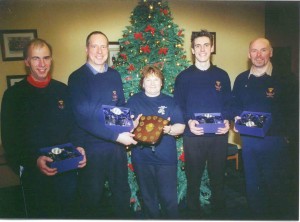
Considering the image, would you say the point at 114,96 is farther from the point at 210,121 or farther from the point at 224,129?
the point at 224,129

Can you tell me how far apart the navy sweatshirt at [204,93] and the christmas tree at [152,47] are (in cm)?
18

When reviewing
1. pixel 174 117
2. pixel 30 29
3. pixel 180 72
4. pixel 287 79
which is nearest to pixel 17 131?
pixel 30 29

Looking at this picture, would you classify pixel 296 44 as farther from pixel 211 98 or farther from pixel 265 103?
pixel 211 98

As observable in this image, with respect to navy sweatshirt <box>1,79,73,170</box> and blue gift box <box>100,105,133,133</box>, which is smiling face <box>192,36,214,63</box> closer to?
blue gift box <box>100,105,133,133</box>

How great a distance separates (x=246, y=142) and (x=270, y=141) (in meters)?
0.19

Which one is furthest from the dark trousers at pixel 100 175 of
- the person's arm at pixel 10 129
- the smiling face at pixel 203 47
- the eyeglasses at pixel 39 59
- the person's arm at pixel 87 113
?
the smiling face at pixel 203 47

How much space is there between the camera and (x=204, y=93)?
2.21 m

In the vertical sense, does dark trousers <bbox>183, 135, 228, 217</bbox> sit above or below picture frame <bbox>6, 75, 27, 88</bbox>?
below

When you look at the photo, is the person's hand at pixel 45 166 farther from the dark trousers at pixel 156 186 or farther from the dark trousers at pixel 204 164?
the dark trousers at pixel 204 164

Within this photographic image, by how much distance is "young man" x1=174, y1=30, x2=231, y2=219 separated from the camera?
221 cm

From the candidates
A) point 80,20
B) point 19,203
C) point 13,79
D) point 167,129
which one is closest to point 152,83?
point 167,129

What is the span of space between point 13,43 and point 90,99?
2.67ft

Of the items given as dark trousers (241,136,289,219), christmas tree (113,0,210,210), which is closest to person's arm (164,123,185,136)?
christmas tree (113,0,210,210)

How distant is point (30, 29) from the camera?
2268mm
